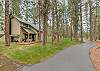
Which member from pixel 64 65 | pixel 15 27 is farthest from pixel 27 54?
pixel 15 27

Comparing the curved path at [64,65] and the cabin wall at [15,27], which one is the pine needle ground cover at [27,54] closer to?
the curved path at [64,65]

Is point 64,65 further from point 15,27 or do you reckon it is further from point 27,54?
point 15,27

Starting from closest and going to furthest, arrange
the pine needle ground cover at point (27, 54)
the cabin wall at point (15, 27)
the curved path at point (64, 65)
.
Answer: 1. the curved path at point (64, 65)
2. the pine needle ground cover at point (27, 54)
3. the cabin wall at point (15, 27)

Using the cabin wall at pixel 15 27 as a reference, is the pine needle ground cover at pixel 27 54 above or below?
below

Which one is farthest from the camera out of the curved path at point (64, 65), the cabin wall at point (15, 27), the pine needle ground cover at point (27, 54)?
the cabin wall at point (15, 27)

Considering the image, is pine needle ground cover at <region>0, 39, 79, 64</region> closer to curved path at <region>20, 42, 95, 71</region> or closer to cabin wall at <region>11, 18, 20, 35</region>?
curved path at <region>20, 42, 95, 71</region>

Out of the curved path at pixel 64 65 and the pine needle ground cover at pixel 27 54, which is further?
the pine needle ground cover at pixel 27 54

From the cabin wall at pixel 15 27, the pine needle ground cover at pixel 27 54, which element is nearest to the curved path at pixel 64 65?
the pine needle ground cover at pixel 27 54

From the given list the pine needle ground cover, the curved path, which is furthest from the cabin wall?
the curved path

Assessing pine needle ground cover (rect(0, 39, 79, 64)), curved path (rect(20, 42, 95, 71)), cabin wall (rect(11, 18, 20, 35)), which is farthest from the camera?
cabin wall (rect(11, 18, 20, 35))

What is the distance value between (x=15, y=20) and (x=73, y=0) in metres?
22.7

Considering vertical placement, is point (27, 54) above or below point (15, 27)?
below

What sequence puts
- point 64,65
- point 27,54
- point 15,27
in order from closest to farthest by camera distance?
point 64,65, point 27,54, point 15,27

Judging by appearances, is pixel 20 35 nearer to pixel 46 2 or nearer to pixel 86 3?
pixel 46 2
